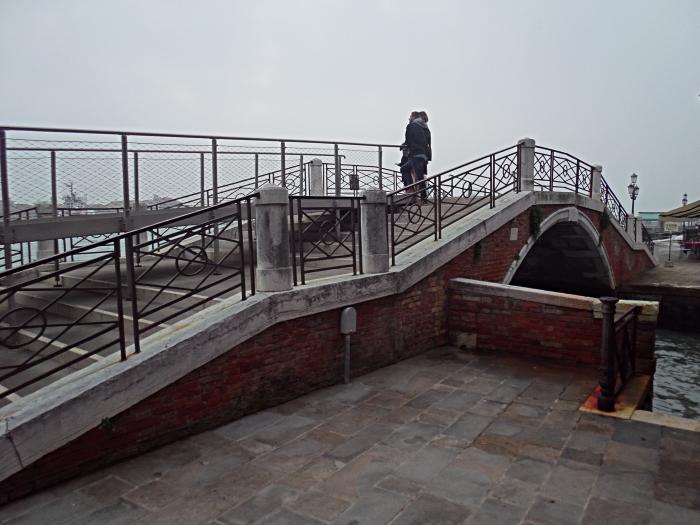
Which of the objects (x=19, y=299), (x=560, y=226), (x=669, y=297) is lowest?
(x=669, y=297)

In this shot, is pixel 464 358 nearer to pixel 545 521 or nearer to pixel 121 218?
pixel 545 521

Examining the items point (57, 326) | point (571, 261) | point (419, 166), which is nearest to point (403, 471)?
point (57, 326)

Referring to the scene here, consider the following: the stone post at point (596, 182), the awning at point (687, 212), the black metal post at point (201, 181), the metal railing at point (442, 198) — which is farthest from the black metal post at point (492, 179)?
the awning at point (687, 212)

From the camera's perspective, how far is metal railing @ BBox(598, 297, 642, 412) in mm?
4840

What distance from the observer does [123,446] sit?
3848 mm

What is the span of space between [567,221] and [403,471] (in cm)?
1026

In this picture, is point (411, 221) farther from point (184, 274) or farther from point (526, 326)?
point (184, 274)

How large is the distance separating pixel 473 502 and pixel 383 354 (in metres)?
2.99

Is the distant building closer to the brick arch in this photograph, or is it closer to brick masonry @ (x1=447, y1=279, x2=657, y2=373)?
the brick arch

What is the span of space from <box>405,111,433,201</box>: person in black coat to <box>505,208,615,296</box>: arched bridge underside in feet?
13.1

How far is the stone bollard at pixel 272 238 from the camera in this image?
4840 mm

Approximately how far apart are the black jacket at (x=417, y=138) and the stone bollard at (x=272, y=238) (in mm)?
6874

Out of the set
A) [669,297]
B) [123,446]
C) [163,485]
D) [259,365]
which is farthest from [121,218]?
[669,297]

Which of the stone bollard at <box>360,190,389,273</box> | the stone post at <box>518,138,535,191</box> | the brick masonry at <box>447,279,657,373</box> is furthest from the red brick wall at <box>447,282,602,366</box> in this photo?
the stone post at <box>518,138,535,191</box>
